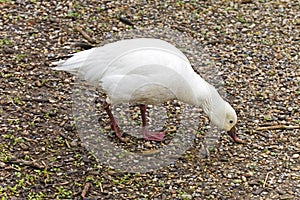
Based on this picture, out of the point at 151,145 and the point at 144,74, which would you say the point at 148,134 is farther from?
the point at 144,74

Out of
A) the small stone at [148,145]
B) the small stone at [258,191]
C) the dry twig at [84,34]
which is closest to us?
the small stone at [258,191]

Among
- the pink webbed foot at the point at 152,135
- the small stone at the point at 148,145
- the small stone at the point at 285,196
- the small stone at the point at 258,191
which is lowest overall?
the small stone at the point at 148,145

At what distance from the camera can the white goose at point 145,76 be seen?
5.23 metres

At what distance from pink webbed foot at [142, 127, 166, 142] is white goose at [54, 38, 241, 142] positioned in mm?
295

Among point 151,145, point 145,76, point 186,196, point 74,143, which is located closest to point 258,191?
point 186,196

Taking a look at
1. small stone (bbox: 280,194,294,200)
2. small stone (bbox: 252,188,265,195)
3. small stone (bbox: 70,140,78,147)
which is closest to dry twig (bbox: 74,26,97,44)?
small stone (bbox: 70,140,78,147)

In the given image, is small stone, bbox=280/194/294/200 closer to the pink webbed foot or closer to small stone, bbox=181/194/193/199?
small stone, bbox=181/194/193/199

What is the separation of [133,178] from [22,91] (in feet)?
5.69

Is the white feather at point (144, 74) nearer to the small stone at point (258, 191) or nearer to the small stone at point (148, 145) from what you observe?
the small stone at point (148, 145)

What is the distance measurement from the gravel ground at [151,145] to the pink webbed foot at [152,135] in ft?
1.10

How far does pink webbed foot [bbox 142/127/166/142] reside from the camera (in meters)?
5.92

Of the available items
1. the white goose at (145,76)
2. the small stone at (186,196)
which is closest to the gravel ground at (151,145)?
the small stone at (186,196)

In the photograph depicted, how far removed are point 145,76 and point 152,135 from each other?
94 centimetres

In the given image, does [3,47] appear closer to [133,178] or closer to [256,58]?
[133,178]
